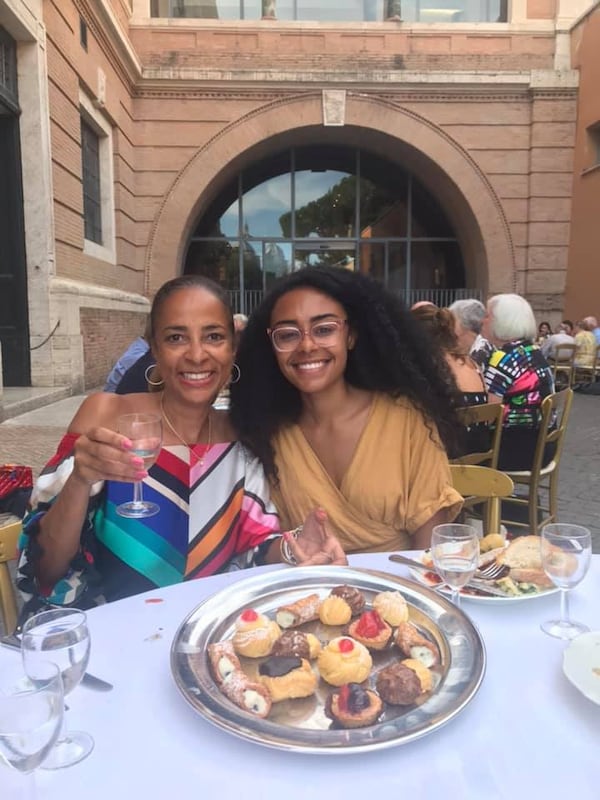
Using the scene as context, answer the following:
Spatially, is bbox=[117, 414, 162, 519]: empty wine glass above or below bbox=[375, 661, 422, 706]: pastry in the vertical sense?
above

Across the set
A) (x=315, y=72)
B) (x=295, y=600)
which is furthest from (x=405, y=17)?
(x=295, y=600)

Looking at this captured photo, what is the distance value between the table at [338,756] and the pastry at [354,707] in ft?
0.19

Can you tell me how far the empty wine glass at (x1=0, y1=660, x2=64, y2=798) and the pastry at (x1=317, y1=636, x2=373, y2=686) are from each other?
475mm

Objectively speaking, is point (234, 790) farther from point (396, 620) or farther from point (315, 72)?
point (315, 72)

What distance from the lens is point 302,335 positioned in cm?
212

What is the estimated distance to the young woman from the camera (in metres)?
2.11

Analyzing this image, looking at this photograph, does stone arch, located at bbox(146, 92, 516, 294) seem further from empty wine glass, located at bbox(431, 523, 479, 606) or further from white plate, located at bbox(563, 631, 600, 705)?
white plate, located at bbox(563, 631, 600, 705)

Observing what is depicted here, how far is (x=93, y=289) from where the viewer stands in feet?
35.1

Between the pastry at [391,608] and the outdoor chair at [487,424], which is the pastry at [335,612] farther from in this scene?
the outdoor chair at [487,424]

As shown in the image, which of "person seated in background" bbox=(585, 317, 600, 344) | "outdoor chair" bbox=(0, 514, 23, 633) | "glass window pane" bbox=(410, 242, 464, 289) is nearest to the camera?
"outdoor chair" bbox=(0, 514, 23, 633)

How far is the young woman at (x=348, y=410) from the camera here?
2.11 meters

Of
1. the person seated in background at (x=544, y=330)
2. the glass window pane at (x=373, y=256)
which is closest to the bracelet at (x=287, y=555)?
the person seated in background at (x=544, y=330)

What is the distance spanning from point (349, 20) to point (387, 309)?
14.8 meters

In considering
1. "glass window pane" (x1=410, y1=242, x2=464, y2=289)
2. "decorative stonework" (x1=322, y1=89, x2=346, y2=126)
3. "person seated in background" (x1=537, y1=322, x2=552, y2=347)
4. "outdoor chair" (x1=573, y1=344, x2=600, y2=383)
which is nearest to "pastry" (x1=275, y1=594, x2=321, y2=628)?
"outdoor chair" (x1=573, y1=344, x2=600, y2=383)
